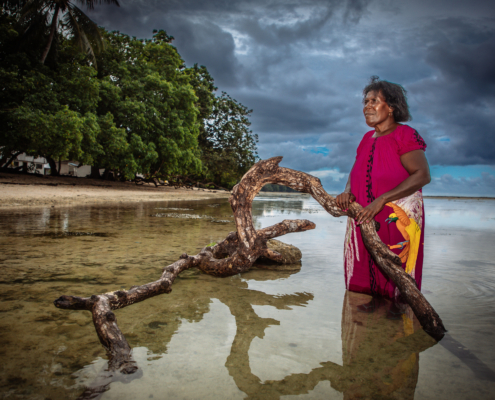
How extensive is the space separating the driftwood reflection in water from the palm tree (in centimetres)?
1836

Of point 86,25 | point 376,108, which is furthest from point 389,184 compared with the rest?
point 86,25

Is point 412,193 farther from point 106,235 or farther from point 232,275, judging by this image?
point 106,235

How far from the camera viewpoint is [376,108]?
2896 mm

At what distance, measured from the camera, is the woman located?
105 inches

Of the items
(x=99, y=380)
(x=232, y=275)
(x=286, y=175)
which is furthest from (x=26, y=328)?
(x=286, y=175)

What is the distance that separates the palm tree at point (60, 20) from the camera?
54.4ft

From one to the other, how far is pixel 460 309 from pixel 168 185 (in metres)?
30.8

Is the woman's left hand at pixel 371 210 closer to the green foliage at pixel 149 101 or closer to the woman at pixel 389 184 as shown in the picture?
the woman at pixel 389 184

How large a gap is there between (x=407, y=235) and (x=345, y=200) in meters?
0.61

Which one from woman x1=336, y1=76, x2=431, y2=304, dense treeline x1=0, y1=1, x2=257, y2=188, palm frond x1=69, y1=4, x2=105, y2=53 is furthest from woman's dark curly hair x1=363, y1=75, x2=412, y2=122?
palm frond x1=69, y1=4, x2=105, y2=53

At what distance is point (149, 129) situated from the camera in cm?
2253

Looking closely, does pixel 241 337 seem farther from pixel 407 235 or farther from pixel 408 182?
Result: pixel 408 182

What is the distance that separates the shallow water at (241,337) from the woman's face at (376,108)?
171cm

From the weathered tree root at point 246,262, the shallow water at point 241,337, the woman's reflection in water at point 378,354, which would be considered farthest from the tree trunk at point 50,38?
the woman's reflection in water at point 378,354
